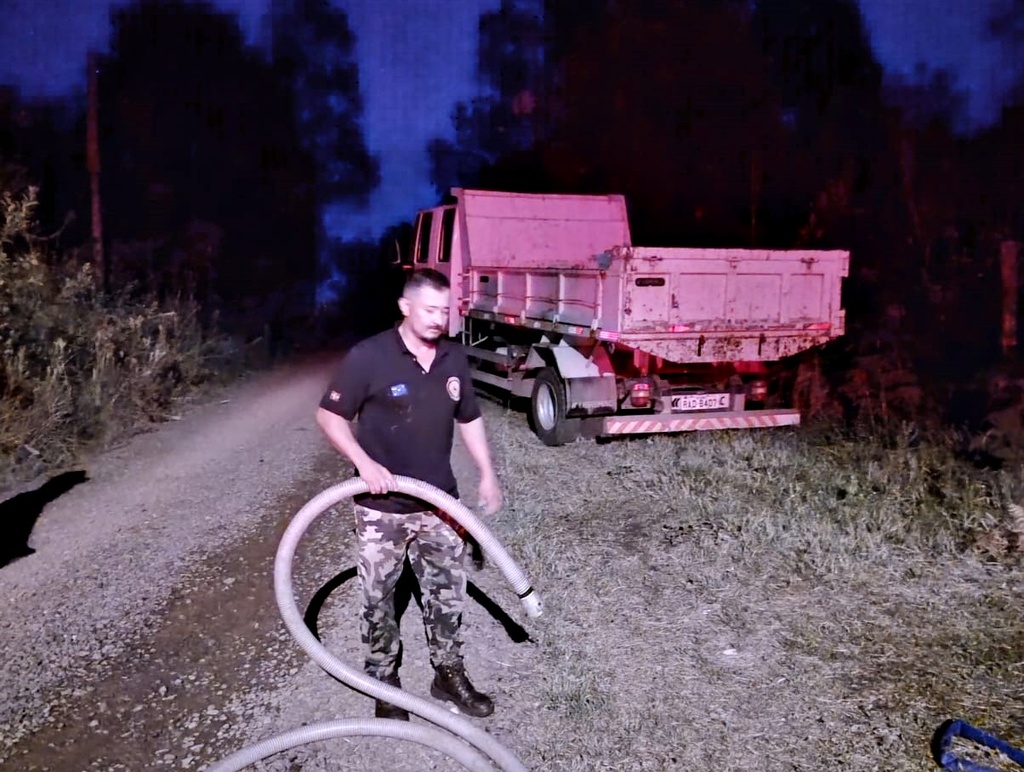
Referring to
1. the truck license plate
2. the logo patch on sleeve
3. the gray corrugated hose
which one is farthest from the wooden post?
the gray corrugated hose

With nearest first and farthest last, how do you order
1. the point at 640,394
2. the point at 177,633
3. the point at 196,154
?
the point at 177,633, the point at 640,394, the point at 196,154

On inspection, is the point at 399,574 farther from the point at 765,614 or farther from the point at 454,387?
the point at 765,614

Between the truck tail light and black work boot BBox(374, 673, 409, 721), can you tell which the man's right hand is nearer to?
black work boot BBox(374, 673, 409, 721)

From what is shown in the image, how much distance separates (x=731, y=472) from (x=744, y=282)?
207cm

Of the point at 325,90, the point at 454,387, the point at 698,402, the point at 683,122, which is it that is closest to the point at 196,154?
the point at 325,90

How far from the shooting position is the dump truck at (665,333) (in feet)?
26.7

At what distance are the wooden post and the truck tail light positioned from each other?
42.9ft

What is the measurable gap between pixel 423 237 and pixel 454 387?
10.5 m

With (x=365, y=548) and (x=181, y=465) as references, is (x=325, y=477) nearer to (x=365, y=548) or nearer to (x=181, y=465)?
(x=181, y=465)

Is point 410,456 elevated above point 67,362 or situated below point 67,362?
above

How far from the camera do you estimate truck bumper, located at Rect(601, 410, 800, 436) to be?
8.62m

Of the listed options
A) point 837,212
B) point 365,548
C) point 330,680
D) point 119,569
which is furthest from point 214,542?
point 837,212

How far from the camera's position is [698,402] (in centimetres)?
891

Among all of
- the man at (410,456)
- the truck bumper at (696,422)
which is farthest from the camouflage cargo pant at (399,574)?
the truck bumper at (696,422)
